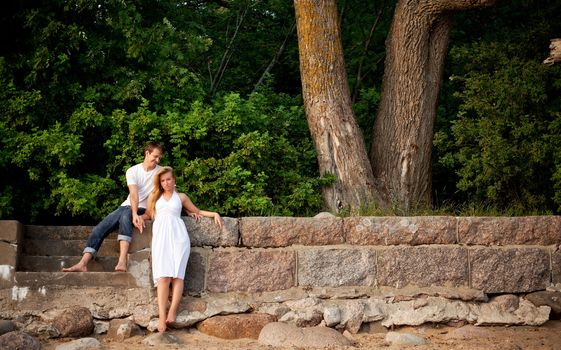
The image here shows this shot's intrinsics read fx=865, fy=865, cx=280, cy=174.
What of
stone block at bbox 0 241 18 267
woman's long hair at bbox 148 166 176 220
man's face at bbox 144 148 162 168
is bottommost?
stone block at bbox 0 241 18 267

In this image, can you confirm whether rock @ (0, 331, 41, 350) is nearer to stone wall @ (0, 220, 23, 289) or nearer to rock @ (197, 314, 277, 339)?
stone wall @ (0, 220, 23, 289)

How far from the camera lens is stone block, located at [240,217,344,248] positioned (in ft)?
28.6

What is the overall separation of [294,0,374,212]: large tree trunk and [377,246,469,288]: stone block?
129 centimetres

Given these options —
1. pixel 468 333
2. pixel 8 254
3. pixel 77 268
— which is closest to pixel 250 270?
pixel 77 268

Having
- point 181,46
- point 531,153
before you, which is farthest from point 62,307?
point 531,153

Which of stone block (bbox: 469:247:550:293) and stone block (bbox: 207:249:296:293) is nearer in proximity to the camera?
stone block (bbox: 207:249:296:293)

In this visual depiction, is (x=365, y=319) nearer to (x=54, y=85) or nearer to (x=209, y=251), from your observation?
(x=209, y=251)

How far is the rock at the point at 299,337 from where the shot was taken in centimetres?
798

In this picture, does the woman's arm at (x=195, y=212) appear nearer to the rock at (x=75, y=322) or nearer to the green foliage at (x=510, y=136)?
the rock at (x=75, y=322)

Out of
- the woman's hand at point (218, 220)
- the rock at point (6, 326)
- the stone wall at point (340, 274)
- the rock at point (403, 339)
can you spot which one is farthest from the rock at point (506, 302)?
the rock at point (6, 326)

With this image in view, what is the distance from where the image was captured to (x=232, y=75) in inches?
513

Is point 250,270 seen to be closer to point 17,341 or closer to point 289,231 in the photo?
point 289,231

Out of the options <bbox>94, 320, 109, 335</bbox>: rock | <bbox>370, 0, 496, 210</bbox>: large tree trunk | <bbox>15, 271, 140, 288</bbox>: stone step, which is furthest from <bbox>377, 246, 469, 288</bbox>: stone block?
<bbox>94, 320, 109, 335</bbox>: rock

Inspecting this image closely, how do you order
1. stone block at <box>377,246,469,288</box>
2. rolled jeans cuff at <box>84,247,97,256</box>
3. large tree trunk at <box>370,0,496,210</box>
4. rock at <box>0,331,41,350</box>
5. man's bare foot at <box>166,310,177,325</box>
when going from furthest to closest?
large tree trunk at <box>370,0,496,210</box> < stone block at <box>377,246,469,288</box> < rolled jeans cuff at <box>84,247,97,256</box> < man's bare foot at <box>166,310,177,325</box> < rock at <box>0,331,41,350</box>
